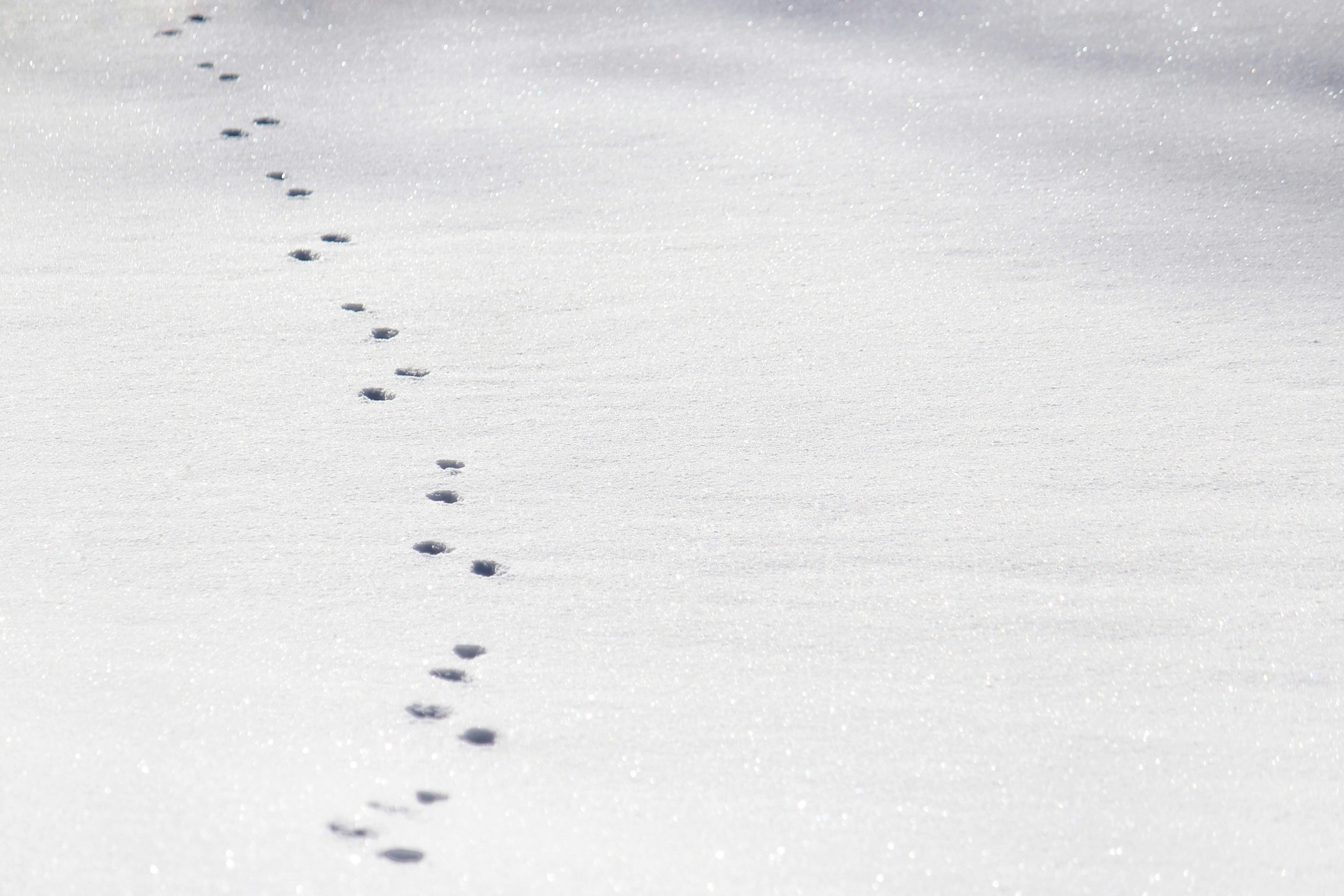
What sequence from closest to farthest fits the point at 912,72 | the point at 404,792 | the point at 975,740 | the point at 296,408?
the point at 404,792 < the point at 975,740 < the point at 296,408 < the point at 912,72

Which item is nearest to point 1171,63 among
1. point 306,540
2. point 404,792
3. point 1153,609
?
point 1153,609

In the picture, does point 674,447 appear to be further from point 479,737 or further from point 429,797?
point 429,797

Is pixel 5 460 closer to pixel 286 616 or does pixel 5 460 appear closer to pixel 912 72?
pixel 286 616

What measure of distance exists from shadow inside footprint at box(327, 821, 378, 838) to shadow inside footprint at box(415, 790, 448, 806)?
0.27 ft

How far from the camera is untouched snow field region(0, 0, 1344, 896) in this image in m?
1.66

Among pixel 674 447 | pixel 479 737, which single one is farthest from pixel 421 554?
pixel 674 447

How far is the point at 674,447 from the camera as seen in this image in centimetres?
245

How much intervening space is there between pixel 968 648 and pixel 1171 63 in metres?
2.60

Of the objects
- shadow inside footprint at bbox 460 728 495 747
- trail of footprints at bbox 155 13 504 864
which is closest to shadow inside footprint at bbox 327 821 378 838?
trail of footprints at bbox 155 13 504 864

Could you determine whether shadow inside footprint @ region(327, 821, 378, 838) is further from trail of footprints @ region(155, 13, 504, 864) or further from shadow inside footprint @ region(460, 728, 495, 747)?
shadow inside footprint @ region(460, 728, 495, 747)

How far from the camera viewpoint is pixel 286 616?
6.52 feet

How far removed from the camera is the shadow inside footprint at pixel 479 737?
176cm

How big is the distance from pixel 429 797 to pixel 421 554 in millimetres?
582

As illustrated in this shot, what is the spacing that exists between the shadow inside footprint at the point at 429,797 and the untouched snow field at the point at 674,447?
0.01 meters
